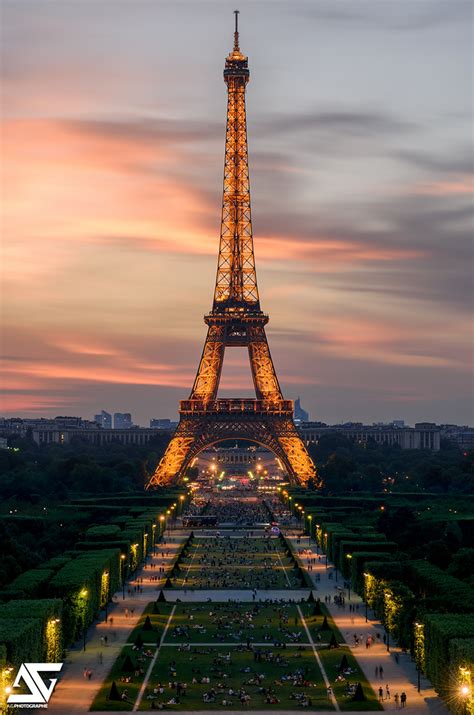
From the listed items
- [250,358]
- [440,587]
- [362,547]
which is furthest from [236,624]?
[250,358]

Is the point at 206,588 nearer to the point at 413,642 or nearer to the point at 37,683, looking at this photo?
the point at 413,642

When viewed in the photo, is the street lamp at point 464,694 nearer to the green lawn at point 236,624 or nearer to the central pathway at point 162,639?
the central pathway at point 162,639

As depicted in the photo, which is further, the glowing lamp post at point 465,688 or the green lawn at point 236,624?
the green lawn at point 236,624

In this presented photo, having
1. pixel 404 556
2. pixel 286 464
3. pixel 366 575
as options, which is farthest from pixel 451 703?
pixel 286 464

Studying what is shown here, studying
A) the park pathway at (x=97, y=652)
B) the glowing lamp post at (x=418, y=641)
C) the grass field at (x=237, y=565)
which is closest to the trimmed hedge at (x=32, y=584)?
the park pathway at (x=97, y=652)

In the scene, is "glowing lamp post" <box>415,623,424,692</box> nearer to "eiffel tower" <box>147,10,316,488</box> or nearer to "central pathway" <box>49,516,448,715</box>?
"central pathway" <box>49,516,448,715</box>

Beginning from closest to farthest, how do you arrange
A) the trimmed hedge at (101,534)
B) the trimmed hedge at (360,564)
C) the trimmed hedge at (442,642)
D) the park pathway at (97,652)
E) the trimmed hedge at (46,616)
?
the trimmed hedge at (442,642), the park pathway at (97,652), the trimmed hedge at (46,616), the trimmed hedge at (360,564), the trimmed hedge at (101,534)
